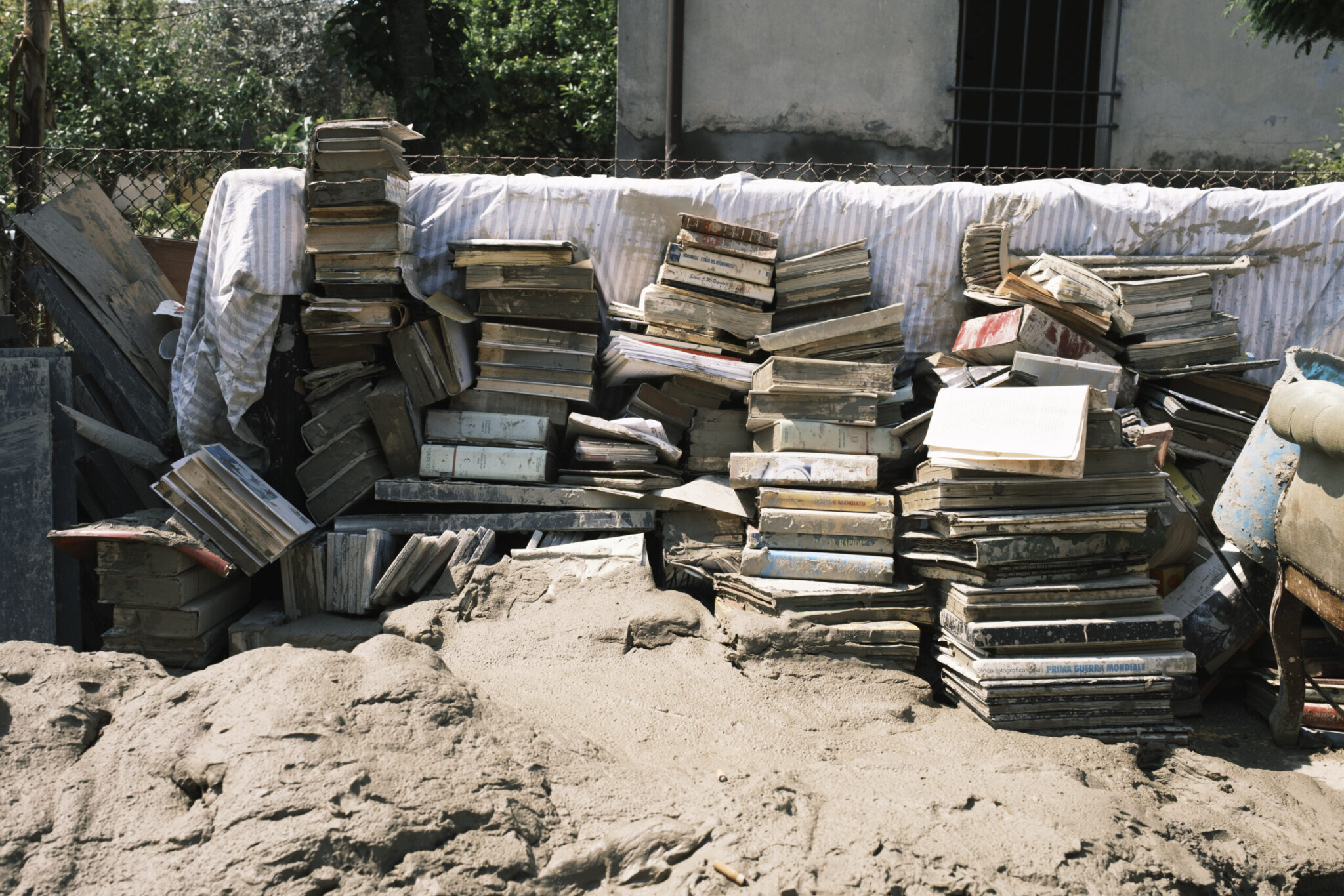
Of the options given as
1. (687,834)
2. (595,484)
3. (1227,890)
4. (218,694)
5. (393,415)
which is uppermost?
(393,415)

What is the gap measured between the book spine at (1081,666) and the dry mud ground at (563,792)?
26 cm

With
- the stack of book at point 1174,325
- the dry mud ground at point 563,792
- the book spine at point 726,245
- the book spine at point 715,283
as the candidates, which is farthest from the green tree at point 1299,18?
the dry mud ground at point 563,792

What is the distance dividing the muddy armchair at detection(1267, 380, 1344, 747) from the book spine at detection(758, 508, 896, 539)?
1.58 m

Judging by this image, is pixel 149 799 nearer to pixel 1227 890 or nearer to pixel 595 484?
pixel 595 484

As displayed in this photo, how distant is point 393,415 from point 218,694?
220 cm

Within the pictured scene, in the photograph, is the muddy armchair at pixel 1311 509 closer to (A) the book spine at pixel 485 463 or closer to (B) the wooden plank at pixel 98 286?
(A) the book spine at pixel 485 463

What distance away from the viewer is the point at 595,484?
4.89 m

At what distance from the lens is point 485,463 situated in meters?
4.91

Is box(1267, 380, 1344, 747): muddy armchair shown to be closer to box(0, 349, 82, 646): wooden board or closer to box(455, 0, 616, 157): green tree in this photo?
box(0, 349, 82, 646): wooden board

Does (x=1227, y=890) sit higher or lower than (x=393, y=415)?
lower

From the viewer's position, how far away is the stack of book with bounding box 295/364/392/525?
4.88 m

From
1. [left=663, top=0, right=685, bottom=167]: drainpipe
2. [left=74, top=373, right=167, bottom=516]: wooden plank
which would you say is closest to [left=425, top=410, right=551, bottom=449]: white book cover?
[left=74, top=373, right=167, bottom=516]: wooden plank

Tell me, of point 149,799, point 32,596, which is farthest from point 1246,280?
point 32,596

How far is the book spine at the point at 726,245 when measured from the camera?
16.5ft
